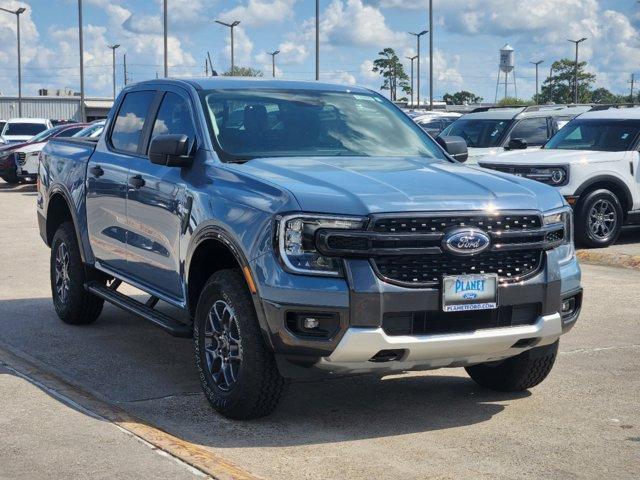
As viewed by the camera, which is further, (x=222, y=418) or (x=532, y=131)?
(x=532, y=131)

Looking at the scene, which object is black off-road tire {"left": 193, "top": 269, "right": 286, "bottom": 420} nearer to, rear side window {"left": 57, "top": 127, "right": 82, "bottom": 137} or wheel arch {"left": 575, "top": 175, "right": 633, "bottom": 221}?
wheel arch {"left": 575, "top": 175, "right": 633, "bottom": 221}

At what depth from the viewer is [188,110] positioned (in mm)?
6945

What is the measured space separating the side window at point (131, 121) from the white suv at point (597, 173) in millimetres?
7108

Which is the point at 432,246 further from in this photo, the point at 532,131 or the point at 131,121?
the point at 532,131

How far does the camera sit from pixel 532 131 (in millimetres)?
18719

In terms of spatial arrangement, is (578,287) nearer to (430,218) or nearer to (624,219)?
(430,218)

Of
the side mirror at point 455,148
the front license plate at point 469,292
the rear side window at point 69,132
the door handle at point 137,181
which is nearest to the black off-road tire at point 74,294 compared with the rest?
the door handle at point 137,181

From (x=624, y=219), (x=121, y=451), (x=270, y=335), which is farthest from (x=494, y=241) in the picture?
(x=624, y=219)

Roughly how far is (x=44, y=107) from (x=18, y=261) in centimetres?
7450

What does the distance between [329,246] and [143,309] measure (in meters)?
2.28

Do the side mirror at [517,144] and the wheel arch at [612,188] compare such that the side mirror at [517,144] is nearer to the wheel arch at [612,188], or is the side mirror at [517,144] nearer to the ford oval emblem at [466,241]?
the wheel arch at [612,188]

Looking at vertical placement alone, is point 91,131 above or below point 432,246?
above

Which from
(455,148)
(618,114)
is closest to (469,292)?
(455,148)

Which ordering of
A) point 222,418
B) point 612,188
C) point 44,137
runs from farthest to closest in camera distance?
1. point 44,137
2. point 612,188
3. point 222,418
